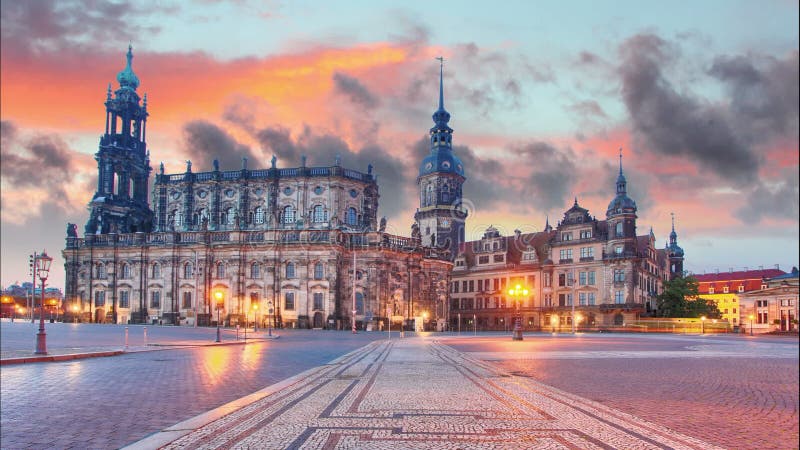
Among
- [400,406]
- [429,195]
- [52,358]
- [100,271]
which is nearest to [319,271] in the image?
[100,271]

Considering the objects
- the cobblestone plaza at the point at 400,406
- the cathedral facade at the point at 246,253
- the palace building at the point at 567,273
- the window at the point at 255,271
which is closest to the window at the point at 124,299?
the cathedral facade at the point at 246,253

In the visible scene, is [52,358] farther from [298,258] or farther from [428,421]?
[298,258]

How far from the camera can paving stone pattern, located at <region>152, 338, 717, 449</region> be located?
912 cm

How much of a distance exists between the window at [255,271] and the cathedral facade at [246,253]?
13 centimetres

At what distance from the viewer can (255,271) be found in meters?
82.4

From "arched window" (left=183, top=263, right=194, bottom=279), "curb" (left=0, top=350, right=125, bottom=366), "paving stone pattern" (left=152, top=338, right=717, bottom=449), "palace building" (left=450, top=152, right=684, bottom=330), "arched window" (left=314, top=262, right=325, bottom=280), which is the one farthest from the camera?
"palace building" (left=450, top=152, right=684, bottom=330)

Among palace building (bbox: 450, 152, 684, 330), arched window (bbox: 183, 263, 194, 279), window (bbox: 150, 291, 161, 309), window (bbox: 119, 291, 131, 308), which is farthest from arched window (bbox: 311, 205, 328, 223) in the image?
window (bbox: 119, 291, 131, 308)

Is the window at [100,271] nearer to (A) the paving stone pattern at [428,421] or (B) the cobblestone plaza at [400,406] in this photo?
(B) the cobblestone plaza at [400,406]

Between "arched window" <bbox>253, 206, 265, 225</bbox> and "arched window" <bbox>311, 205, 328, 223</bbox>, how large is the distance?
7.20 m

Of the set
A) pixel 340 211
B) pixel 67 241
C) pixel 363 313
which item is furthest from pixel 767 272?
pixel 67 241

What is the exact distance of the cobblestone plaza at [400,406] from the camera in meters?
→ 9.38

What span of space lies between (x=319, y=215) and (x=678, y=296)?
47467 millimetres

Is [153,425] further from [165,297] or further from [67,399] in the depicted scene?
[165,297]

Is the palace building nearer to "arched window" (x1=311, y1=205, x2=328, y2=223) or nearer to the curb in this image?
"arched window" (x1=311, y1=205, x2=328, y2=223)
